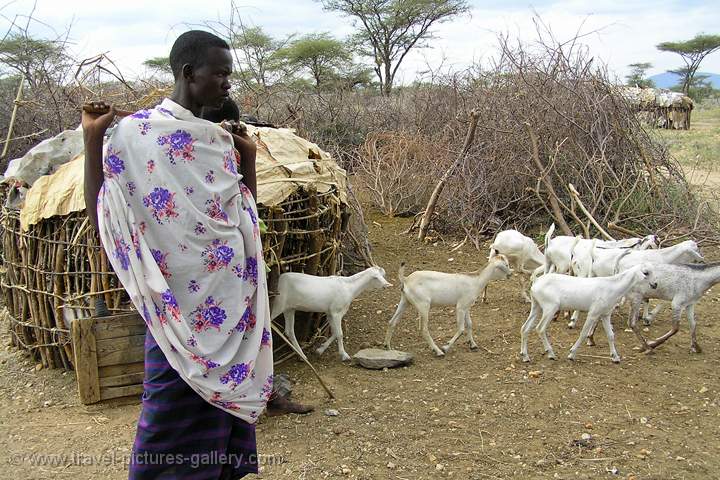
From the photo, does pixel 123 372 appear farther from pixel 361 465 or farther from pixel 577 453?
pixel 577 453

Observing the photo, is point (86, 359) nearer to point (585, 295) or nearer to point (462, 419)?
point (462, 419)

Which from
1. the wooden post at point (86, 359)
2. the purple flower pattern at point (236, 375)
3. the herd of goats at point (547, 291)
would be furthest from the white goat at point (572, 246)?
the purple flower pattern at point (236, 375)

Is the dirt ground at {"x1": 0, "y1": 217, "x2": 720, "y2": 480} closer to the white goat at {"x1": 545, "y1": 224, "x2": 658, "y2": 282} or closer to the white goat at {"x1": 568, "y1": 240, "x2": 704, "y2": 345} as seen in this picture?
the white goat at {"x1": 568, "y1": 240, "x2": 704, "y2": 345}

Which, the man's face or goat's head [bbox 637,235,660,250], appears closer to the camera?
the man's face

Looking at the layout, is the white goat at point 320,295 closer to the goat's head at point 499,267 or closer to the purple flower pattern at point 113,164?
the goat's head at point 499,267

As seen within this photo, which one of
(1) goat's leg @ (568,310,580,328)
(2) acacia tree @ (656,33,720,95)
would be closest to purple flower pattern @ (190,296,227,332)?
(1) goat's leg @ (568,310,580,328)

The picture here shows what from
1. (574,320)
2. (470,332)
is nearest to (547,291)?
(470,332)

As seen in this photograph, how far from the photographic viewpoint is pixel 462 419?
4027mm

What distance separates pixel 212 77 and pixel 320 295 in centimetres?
268

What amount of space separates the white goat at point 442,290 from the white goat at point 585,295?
0.40 metres

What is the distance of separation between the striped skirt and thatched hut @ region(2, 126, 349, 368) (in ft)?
7.44

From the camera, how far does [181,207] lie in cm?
211

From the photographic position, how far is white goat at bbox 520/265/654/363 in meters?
4.73

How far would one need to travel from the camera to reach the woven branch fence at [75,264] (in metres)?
4.34
